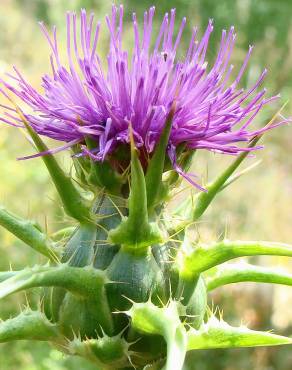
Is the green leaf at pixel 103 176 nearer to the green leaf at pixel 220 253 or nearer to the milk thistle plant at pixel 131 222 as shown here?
the milk thistle plant at pixel 131 222

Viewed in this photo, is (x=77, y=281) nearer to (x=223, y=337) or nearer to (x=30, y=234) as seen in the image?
(x=30, y=234)

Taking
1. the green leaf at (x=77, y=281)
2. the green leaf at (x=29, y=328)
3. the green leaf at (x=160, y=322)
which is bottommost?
the green leaf at (x=29, y=328)

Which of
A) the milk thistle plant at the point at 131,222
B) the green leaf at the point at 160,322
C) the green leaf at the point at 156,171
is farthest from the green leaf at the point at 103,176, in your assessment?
the green leaf at the point at 160,322

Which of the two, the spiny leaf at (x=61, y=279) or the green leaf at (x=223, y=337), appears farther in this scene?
the green leaf at (x=223, y=337)

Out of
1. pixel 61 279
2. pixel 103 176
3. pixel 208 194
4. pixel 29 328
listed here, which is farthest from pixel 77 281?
pixel 208 194

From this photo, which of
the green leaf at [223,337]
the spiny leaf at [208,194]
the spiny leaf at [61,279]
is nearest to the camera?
the spiny leaf at [61,279]

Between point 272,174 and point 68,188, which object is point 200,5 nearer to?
point 272,174
